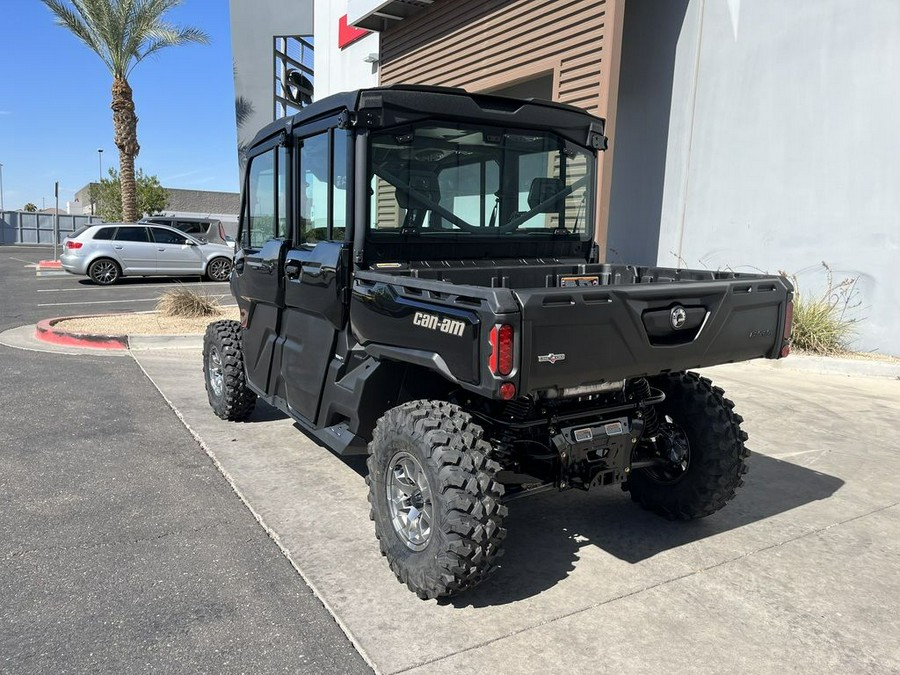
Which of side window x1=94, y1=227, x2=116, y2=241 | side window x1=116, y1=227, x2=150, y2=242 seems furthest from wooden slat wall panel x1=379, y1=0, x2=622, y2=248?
side window x1=94, y1=227, x2=116, y2=241

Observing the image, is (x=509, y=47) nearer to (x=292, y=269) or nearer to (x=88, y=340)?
(x=88, y=340)

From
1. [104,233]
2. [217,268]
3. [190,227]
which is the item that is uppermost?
[190,227]

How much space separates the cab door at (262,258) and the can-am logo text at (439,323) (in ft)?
5.47

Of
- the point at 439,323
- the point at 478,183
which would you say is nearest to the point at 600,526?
the point at 439,323

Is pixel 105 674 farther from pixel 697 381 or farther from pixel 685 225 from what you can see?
pixel 685 225

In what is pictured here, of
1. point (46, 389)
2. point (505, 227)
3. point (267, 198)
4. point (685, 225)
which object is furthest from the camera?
point (685, 225)

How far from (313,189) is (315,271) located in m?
0.55

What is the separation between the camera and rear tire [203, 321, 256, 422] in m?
5.45

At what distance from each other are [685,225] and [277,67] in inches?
844

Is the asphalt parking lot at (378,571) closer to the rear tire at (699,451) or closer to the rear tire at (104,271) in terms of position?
the rear tire at (699,451)

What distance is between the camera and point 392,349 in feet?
10.8

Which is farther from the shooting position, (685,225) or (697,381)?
(685,225)

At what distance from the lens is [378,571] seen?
3350 millimetres

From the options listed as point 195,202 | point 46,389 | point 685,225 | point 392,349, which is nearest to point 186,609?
point 392,349
